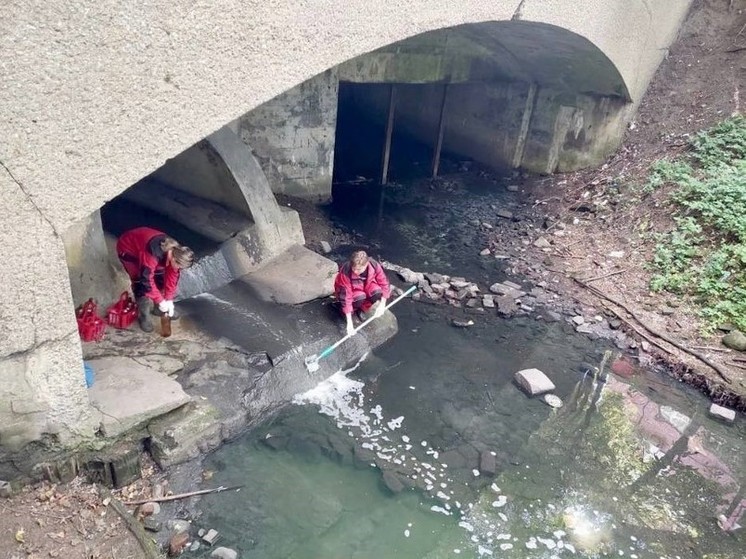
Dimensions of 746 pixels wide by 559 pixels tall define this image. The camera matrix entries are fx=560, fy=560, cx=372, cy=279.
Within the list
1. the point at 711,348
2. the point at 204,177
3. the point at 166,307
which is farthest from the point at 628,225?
the point at 166,307

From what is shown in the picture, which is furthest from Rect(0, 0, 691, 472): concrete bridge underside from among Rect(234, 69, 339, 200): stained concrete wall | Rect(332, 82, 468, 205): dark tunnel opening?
Rect(332, 82, 468, 205): dark tunnel opening

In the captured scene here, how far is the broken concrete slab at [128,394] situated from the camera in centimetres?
429

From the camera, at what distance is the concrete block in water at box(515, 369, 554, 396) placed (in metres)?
6.00

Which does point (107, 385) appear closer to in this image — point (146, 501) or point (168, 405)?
point (168, 405)

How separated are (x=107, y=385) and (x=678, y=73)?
36.5 feet

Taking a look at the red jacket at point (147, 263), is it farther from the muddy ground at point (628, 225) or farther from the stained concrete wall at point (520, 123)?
the stained concrete wall at point (520, 123)

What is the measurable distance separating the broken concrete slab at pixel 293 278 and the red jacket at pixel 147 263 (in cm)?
131

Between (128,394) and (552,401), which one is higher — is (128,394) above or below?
above

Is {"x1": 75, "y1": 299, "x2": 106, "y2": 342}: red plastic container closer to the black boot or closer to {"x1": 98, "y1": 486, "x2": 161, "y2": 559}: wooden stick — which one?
the black boot

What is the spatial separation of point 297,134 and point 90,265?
4894mm

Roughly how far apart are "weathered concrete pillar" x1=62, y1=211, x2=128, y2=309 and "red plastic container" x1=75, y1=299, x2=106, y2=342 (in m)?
0.16

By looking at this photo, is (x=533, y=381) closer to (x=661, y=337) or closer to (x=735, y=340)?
(x=661, y=337)

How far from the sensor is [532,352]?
22.4 ft

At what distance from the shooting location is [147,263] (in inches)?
208
